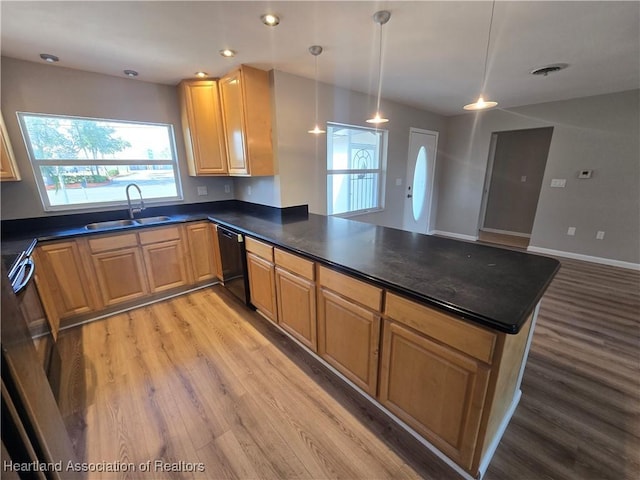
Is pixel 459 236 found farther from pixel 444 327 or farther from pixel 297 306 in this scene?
pixel 444 327

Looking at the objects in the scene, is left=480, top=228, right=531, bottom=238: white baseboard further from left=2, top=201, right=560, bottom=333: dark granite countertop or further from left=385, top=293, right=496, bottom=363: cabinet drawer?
left=385, top=293, right=496, bottom=363: cabinet drawer

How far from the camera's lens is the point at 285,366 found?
6.23ft

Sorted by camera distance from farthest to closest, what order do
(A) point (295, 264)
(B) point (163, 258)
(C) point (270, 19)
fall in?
1. (B) point (163, 258)
2. (A) point (295, 264)
3. (C) point (270, 19)

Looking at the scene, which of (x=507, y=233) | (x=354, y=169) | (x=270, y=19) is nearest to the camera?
(x=270, y=19)

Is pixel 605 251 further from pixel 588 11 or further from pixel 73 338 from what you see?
pixel 73 338

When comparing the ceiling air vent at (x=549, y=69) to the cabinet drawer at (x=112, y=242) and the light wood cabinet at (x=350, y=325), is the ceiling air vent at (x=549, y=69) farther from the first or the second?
the cabinet drawer at (x=112, y=242)

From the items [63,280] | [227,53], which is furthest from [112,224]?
[227,53]

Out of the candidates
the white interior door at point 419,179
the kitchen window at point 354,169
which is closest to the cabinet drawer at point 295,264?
the kitchen window at point 354,169

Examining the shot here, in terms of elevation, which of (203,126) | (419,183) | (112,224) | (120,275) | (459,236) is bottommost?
(459,236)

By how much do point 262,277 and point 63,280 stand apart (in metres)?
1.76

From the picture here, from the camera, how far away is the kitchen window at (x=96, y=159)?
2432mm

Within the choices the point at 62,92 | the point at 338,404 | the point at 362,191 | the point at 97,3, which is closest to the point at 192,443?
the point at 338,404

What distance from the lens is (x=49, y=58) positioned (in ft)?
7.12

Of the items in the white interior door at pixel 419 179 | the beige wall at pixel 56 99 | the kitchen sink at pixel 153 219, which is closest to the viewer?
the beige wall at pixel 56 99
